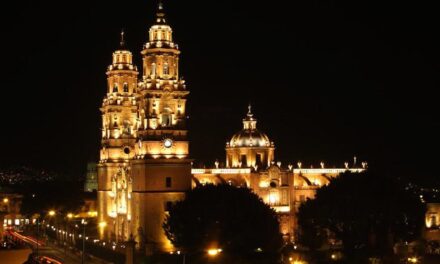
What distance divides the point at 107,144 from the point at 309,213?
31.9 m

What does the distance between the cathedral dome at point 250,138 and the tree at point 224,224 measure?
92.2 feet

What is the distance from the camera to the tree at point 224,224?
82.5 m

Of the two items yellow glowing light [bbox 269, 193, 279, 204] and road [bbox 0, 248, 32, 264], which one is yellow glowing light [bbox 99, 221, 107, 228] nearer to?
yellow glowing light [bbox 269, 193, 279, 204]

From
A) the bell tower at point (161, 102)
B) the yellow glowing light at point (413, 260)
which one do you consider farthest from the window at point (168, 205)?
the yellow glowing light at point (413, 260)

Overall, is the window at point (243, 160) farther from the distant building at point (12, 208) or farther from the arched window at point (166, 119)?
the distant building at point (12, 208)

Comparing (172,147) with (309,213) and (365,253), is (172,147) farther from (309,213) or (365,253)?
(365,253)

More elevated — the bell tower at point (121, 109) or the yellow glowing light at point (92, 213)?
the bell tower at point (121, 109)

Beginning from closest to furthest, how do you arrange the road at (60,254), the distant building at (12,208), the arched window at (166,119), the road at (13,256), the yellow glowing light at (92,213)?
the road at (13,256) < the road at (60,254) < the arched window at (166,119) < the yellow glowing light at (92,213) < the distant building at (12,208)

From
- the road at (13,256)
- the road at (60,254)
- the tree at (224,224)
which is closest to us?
the road at (13,256)

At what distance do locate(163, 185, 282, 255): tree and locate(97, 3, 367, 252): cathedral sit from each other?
514 centimetres

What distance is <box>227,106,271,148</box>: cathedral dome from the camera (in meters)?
115

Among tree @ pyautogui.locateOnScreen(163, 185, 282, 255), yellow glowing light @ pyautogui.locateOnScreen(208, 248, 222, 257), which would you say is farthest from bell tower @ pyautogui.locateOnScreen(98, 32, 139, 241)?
yellow glowing light @ pyautogui.locateOnScreen(208, 248, 222, 257)

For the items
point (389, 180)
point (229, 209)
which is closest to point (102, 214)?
point (229, 209)

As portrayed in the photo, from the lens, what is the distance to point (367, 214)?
85.0m
